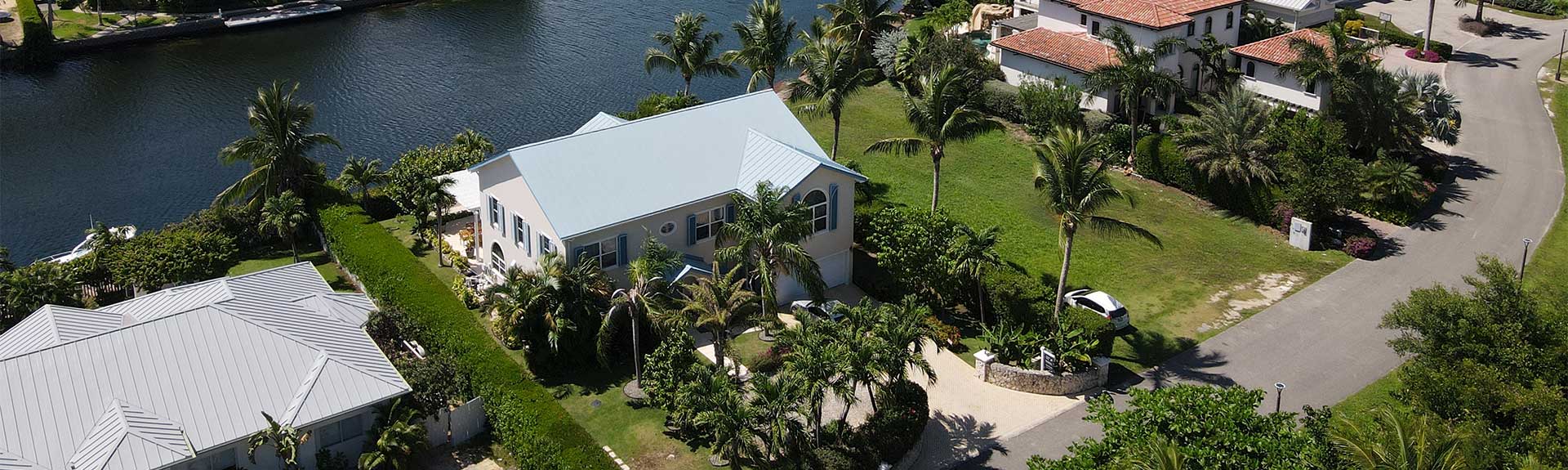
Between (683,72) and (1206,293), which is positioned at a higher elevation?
(683,72)

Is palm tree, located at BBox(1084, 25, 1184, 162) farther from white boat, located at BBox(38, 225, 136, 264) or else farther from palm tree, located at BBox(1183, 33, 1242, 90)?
white boat, located at BBox(38, 225, 136, 264)

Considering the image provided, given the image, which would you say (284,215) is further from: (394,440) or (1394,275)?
(1394,275)

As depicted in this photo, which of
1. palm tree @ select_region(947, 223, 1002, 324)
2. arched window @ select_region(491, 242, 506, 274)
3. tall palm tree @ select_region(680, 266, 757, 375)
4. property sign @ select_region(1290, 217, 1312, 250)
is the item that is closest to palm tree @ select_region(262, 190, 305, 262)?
arched window @ select_region(491, 242, 506, 274)

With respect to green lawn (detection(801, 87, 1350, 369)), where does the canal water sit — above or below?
above

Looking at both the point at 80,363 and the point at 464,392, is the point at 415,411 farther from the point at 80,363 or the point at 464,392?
the point at 80,363

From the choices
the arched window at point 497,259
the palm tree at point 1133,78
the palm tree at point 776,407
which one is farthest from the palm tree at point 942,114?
the arched window at point 497,259

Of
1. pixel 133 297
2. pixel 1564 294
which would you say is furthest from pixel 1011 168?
pixel 133 297

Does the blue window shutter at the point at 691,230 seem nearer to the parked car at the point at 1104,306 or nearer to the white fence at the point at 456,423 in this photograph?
the white fence at the point at 456,423
